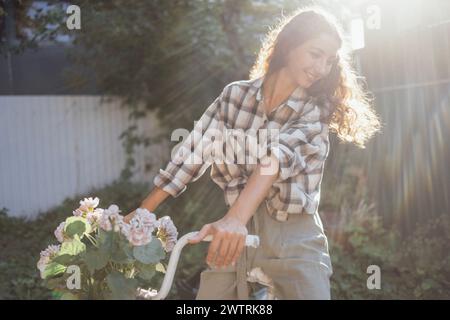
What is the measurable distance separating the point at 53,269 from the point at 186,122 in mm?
5679

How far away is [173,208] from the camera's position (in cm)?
700

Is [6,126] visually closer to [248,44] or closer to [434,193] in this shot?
[248,44]

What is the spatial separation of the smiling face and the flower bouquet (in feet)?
2.22

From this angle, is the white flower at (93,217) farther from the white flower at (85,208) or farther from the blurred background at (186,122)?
the blurred background at (186,122)

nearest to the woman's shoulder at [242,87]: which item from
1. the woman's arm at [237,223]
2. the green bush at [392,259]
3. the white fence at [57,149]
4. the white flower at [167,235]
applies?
the woman's arm at [237,223]

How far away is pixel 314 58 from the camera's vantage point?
189 centimetres

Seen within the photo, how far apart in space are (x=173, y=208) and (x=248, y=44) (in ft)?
7.15

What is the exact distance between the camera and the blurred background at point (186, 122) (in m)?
5.22

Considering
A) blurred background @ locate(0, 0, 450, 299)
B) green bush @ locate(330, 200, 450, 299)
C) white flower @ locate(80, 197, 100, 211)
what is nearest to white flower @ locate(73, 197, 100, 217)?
white flower @ locate(80, 197, 100, 211)

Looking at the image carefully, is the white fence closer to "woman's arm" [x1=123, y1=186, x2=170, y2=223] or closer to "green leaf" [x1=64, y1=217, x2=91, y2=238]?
"woman's arm" [x1=123, y1=186, x2=170, y2=223]

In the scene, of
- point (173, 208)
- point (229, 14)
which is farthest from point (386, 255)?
point (229, 14)

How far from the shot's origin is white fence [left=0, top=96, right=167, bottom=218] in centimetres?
741
